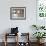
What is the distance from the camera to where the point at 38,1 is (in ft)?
22.6

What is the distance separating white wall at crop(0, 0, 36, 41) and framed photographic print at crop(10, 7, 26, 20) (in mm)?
135

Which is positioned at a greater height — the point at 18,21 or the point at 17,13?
the point at 17,13

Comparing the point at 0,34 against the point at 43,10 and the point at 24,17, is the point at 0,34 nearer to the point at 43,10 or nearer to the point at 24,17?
the point at 24,17

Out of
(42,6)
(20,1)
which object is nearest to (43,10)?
(42,6)

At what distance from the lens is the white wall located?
22.4ft

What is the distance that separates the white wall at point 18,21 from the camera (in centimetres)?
684

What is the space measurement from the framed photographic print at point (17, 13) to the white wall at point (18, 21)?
135 mm

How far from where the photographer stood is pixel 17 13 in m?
6.87

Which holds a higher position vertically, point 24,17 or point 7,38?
point 24,17

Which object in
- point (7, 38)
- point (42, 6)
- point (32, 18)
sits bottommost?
point (7, 38)

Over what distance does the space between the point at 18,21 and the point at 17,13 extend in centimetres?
37

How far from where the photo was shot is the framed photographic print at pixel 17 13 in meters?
6.85

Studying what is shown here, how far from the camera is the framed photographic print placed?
6.85 meters

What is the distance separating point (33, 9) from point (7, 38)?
1775 mm
